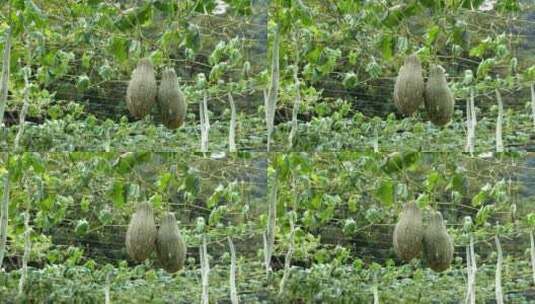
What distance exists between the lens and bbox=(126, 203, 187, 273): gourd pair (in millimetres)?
3887

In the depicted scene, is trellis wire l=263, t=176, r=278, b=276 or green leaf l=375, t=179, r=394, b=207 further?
trellis wire l=263, t=176, r=278, b=276

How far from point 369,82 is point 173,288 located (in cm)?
129

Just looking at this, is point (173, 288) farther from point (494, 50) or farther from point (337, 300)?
point (494, 50)

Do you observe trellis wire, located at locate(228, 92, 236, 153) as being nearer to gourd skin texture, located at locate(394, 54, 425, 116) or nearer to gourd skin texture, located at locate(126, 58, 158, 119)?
gourd skin texture, located at locate(126, 58, 158, 119)

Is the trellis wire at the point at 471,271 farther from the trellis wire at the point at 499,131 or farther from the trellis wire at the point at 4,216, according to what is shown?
the trellis wire at the point at 4,216

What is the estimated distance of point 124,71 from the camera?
429 cm

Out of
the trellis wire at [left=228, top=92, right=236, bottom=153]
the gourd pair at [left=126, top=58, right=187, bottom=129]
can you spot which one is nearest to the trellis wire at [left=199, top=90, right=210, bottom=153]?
the trellis wire at [left=228, top=92, right=236, bottom=153]

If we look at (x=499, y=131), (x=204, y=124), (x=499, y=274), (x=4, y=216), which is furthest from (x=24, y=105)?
(x=499, y=274)

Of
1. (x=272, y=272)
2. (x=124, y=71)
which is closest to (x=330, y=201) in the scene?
(x=272, y=272)

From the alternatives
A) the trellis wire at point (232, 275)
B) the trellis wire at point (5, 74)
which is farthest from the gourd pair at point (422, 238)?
the trellis wire at point (5, 74)

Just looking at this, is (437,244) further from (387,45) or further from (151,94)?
(151,94)

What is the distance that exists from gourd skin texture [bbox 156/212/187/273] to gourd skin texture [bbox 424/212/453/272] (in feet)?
3.37

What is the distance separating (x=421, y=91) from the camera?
13.1ft

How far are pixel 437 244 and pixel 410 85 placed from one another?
669mm
